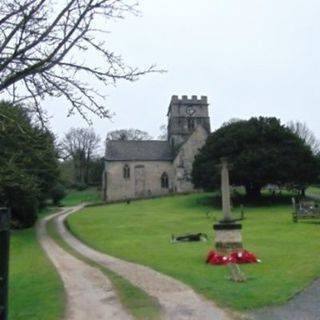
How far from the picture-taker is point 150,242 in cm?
3044

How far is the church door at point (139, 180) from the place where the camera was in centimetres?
8794

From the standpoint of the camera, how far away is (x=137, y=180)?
87.9 m

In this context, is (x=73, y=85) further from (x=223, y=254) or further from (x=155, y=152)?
(x=155, y=152)

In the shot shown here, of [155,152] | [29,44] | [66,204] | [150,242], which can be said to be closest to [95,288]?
[29,44]

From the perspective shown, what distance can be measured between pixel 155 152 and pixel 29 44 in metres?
80.3

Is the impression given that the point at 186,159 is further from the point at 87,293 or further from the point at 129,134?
the point at 87,293

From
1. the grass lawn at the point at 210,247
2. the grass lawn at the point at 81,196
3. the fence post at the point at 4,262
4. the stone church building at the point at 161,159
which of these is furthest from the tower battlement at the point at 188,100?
the fence post at the point at 4,262

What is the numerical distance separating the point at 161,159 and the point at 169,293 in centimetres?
7536

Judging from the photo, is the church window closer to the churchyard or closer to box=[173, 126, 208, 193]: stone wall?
box=[173, 126, 208, 193]: stone wall

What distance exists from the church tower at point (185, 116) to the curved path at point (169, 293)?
68.4 meters

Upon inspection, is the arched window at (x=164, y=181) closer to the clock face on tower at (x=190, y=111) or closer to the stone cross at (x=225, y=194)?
the clock face on tower at (x=190, y=111)

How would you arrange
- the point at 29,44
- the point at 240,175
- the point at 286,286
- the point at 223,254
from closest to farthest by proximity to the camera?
the point at 29,44 → the point at 286,286 → the point at 223,254 → the point at 240,175

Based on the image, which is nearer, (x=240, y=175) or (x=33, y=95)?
(x=33, y=95)

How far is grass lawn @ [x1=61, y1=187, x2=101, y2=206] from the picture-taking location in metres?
88.2
